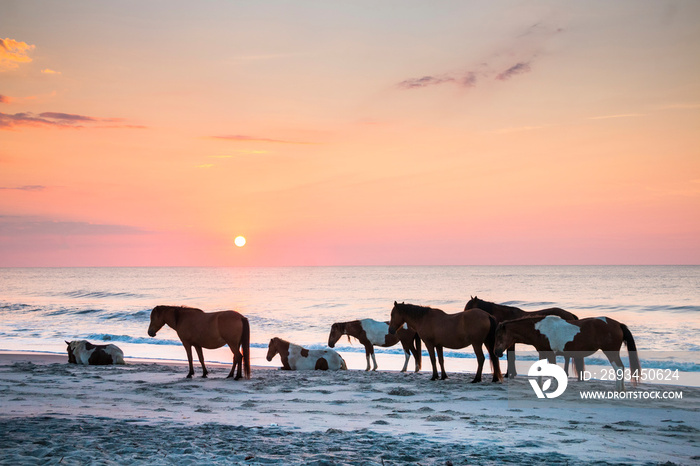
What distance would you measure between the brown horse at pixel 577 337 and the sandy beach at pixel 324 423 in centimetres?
87

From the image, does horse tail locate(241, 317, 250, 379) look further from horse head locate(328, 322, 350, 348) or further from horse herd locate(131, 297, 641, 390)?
horse head locate(328, 322, 350, 348)

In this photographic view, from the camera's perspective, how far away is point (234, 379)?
12055 millimetres

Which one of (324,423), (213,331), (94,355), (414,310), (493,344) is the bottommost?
(94,355)

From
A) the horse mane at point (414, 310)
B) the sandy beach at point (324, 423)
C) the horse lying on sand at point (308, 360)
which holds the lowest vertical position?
the horse lying on sand at point (308, 360)

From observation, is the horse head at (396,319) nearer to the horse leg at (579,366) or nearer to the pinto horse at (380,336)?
the pinto horse at (380,336)

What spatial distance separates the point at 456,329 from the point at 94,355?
31.2 ft

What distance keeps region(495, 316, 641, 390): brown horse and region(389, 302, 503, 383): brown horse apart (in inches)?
31.4

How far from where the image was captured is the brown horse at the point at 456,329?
11414 millimetres

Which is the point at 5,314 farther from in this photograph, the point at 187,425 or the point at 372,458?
the point at 372,458

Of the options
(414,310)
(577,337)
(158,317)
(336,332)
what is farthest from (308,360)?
(577,337)

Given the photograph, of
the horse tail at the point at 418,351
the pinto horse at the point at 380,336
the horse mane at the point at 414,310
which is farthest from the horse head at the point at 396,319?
the horse tail at the point at 418,351

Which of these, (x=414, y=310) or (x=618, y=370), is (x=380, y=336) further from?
(x=618, y=370)

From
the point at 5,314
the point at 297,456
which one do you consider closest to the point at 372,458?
the point at 297,456

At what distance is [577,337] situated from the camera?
33.1 feet
